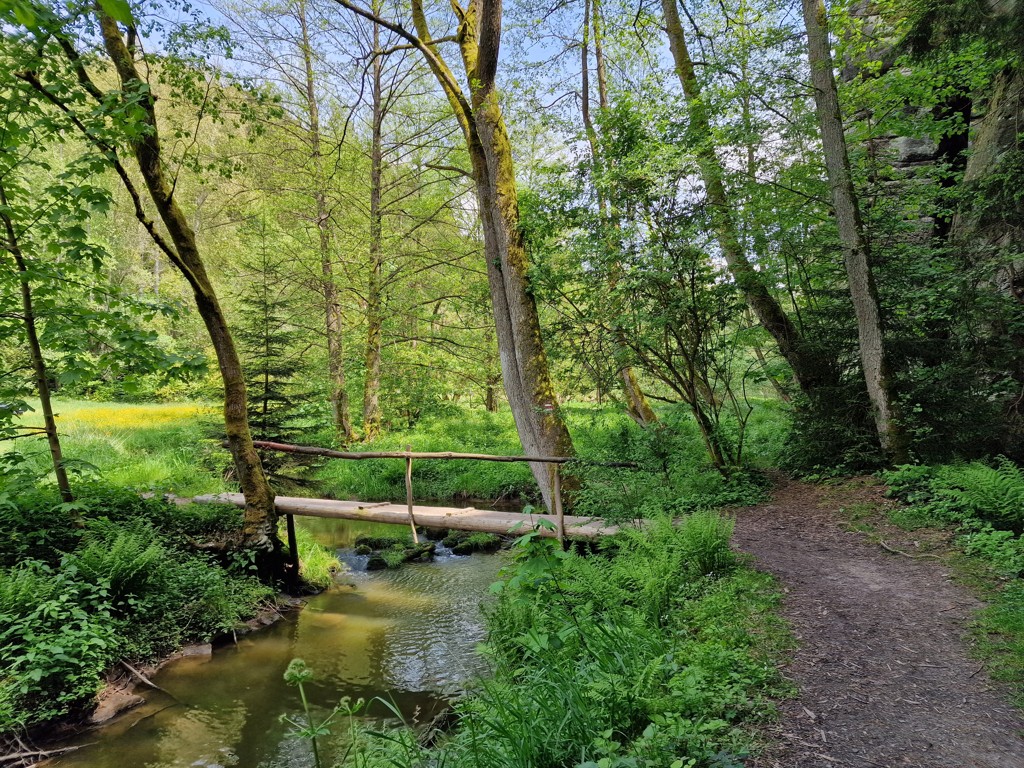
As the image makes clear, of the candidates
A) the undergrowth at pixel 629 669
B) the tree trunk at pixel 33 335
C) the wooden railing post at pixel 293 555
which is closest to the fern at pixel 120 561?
the tree trunk at pixel 33 335

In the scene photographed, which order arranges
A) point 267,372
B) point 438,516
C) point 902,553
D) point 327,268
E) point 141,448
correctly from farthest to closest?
point 141,448 < point 327,268 < point 267,372 < point 438,516 < point 902,553

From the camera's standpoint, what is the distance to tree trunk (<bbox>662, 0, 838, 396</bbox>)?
7066 mm

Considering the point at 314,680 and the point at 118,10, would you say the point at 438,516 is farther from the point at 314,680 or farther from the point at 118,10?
the point at 118,10

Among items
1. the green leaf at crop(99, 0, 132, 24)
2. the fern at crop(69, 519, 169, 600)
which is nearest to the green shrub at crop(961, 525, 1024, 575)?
the green leaf at crop(99, 0, 132, 24)

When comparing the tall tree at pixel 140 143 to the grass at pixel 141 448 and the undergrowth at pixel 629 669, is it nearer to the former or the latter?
the grass at pixel 141 448

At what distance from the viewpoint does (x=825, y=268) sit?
7.48 meters

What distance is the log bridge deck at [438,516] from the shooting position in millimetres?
6412

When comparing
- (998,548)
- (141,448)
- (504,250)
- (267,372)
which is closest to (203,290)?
(267,372)

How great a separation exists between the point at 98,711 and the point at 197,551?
2358 millimetres

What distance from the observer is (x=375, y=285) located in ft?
45.4

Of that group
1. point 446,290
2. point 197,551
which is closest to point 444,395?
point 446,290

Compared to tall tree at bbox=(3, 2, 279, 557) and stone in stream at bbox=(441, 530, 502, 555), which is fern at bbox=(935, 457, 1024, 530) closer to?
stone in stream at bbox=(441, 530, 502, 555)

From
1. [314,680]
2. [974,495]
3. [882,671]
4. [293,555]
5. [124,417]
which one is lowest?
[314,680]

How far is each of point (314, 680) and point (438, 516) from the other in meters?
2.41
